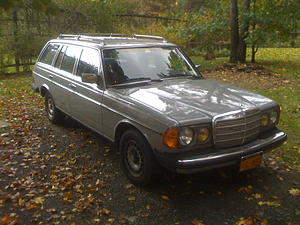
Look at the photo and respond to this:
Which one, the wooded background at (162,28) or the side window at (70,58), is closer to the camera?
the side window at (70,58)

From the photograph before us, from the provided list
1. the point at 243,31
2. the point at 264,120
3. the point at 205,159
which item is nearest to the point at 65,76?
the point at 205,159

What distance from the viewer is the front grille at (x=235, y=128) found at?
3756 millimetres

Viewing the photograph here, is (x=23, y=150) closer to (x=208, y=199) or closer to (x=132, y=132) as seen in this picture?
(x=132, y=132)

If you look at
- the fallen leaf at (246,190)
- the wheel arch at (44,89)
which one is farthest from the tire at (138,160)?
the wheel arch at (44,89)

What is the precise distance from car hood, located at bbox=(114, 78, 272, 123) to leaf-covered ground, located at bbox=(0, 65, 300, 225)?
3.44ft

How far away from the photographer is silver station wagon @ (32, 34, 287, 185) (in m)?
3.70

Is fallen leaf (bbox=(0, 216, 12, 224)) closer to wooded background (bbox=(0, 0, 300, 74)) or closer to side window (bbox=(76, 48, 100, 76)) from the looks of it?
side window (bbox=(76, 48, 100, 76))

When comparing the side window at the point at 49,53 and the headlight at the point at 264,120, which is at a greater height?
the side window at the point at 49,53

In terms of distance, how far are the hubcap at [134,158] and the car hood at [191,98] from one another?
0.60 meters

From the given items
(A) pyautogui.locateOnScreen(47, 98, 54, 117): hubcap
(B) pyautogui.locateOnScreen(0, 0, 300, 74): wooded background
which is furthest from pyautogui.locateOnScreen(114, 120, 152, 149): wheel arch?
(B) pyautogui.locateOnScreen(0, 0, 300, 74): wooded background

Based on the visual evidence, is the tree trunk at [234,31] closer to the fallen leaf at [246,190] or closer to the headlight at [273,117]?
the headlight at [273,117]

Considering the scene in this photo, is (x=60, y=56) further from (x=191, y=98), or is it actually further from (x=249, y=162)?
(x=249, y=162)

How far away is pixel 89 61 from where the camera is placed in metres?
5.30

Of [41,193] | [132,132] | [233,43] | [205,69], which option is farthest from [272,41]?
[41,193]
